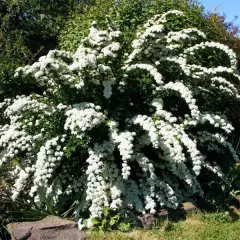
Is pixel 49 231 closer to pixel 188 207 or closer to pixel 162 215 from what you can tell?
pixel 162 215

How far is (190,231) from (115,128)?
4.69 ft

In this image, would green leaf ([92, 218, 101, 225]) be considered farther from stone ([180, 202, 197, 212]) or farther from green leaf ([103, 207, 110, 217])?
stone ([180, 202, 197, 212])

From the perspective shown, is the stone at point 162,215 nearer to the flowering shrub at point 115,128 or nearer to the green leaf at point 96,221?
the flowering shrub at point 115,128

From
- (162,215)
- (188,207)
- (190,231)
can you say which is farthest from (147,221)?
(188,207)

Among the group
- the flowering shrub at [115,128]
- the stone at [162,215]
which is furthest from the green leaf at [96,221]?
the stone at [162,215]

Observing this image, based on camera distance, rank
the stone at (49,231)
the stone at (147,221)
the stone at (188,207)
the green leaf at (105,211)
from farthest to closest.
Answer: the stone at (188,207) < the stone at (147,221) < the green leaf at (105,211) < the stone at (49,231)

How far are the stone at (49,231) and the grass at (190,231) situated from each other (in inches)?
7.5

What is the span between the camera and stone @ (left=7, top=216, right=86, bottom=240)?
4625mm

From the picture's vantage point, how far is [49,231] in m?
4.64

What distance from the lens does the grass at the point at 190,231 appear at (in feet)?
15.2

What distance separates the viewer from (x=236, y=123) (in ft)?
23.0

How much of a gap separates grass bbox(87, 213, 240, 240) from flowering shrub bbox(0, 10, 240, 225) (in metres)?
0.24

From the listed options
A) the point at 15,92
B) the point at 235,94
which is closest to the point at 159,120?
the point at 235,94

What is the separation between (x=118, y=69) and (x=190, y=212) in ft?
6.63
